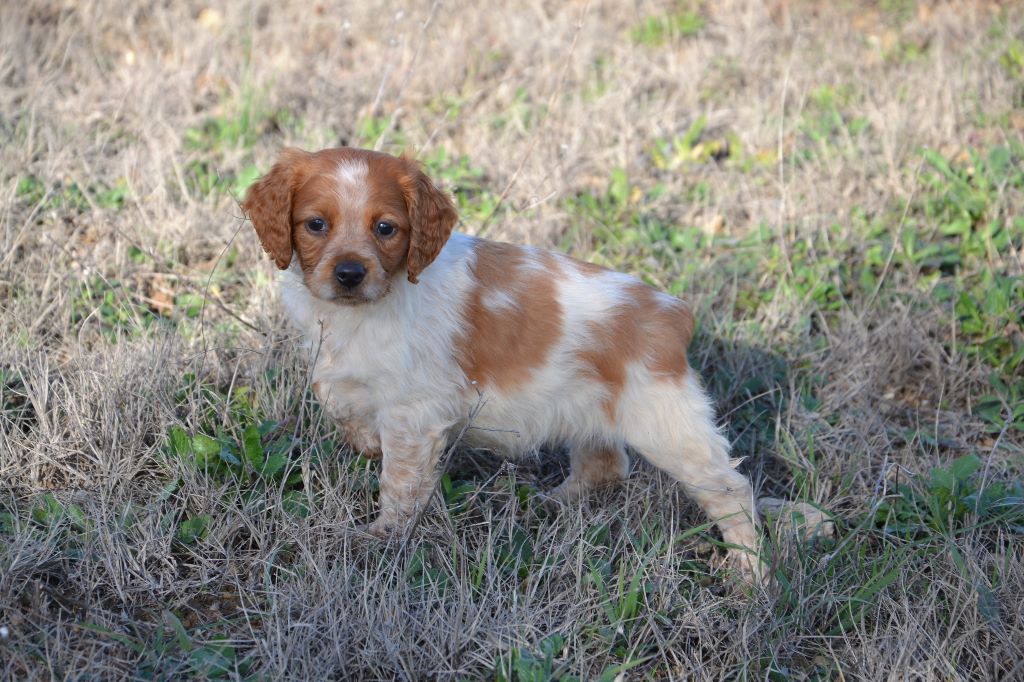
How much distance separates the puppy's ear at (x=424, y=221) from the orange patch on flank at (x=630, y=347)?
2.21 ft

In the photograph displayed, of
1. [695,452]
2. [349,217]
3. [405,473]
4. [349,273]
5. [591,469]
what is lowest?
[591,469]

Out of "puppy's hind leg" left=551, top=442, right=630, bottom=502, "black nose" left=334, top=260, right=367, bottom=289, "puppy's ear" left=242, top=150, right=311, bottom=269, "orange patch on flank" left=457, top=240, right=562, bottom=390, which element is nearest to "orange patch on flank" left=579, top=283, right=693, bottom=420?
"orange patch on flank" left=457, top=240, right=562, bottom=390

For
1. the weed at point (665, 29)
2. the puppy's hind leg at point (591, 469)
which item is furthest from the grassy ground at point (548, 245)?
the puppy's hind leg at point (591, 469)

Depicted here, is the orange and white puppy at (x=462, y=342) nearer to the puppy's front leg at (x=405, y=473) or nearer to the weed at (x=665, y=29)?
the puppy's front leg at (x=405, y=473)

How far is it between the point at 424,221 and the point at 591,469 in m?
1.38

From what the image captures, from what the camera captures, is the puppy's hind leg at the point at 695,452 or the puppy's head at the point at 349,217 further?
the puppy's hind leg at the point at 695,452

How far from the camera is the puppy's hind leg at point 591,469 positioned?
4160mm

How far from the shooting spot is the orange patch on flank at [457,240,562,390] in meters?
3.68

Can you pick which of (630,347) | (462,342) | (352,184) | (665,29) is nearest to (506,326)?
(462,342)

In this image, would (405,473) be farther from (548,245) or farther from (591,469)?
(548,245)

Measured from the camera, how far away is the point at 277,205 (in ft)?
11.2

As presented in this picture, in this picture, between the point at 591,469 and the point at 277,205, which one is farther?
the point at 591,469

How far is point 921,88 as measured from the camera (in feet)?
23.1

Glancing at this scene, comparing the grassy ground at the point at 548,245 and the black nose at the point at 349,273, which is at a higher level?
the black nose at the point at 349,273
